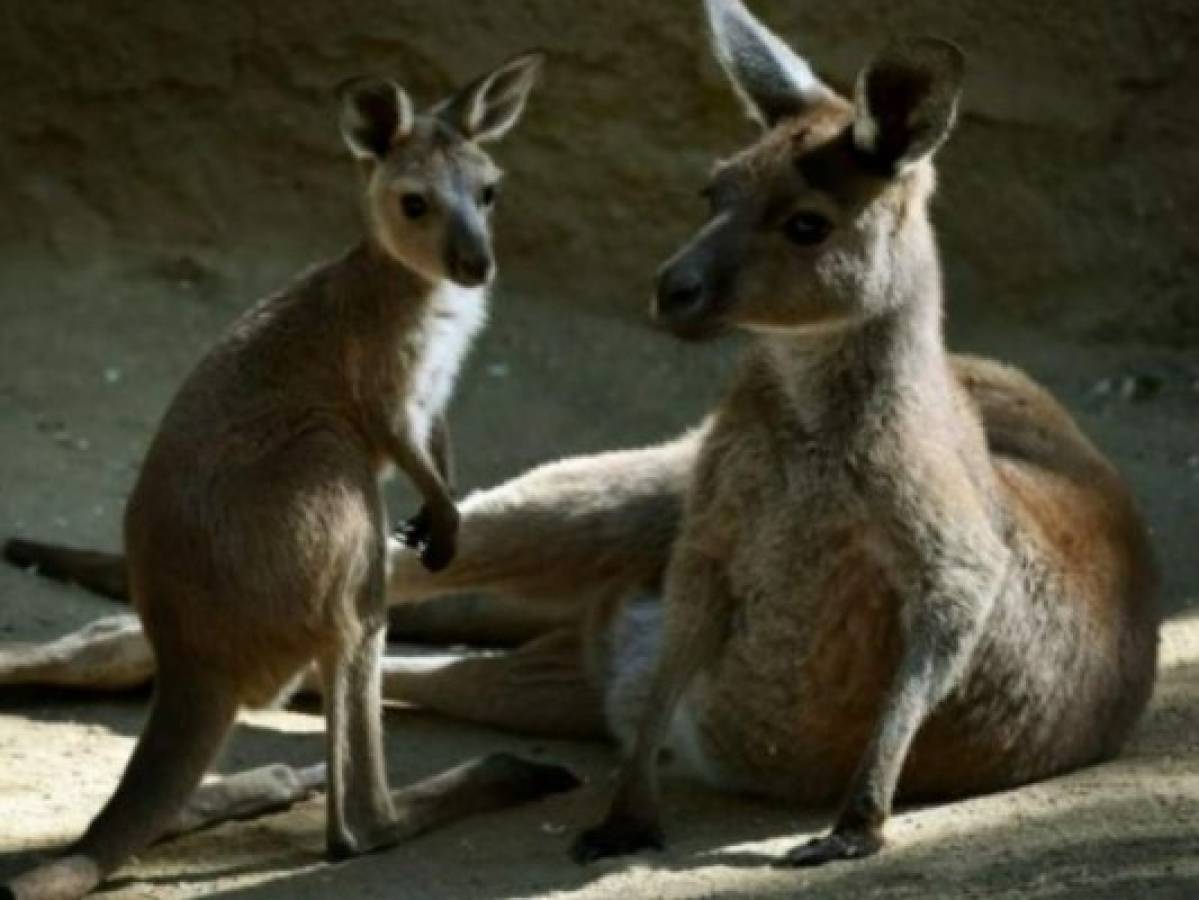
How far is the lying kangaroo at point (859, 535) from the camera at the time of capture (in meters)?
6.64

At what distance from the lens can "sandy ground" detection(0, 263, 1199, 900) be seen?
641cm

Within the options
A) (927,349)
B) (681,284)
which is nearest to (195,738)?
(681,284)

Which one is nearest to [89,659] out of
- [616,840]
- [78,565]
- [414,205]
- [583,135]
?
[78,565]

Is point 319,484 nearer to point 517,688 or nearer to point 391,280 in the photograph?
point 391,280

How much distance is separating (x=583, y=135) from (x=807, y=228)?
3958 millimetres

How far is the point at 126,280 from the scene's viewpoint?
10477 millimetres

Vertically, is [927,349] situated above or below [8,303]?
above

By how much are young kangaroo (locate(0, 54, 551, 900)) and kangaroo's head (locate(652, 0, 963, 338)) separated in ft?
1.83

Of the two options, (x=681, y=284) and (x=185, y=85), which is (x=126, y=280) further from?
(x=681, y=284)

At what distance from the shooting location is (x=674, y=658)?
701 cm

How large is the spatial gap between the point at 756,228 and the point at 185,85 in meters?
4.27

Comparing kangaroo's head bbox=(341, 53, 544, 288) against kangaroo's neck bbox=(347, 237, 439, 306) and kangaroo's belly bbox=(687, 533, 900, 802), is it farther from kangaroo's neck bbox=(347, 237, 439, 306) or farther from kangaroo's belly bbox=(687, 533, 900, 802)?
kangaroo's belly bbox=(687, 533, 900, 802)

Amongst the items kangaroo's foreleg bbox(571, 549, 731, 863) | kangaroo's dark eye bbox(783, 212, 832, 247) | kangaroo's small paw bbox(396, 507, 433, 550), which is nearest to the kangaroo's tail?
kangaroo's small paw bbox(396, 507, 433, 550)

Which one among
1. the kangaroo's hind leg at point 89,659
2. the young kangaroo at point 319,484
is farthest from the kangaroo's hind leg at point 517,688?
the young kangaroo at point 319,484
